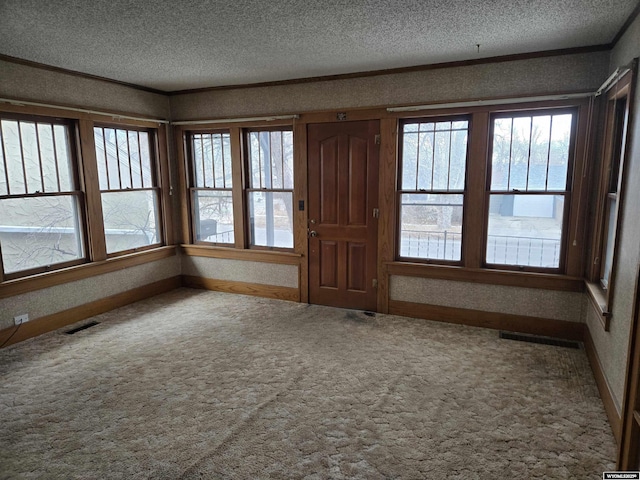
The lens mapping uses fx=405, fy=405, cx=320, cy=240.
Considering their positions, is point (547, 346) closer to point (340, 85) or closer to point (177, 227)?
point (340, 85)

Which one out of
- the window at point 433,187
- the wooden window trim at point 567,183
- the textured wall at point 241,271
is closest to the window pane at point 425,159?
the window at point 433,187

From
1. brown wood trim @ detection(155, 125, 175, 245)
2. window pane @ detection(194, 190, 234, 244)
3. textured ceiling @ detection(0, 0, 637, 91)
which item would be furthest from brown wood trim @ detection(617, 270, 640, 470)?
brown wood trim @ detection(155, 125, 175, 245)

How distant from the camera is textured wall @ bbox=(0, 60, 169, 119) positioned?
3.59 meters

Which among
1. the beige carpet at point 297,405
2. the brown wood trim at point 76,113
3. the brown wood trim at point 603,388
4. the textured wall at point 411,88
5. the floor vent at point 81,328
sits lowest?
the beige carpet at point 297,405

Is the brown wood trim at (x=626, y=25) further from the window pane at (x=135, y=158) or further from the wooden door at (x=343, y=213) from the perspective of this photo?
the window pane at (x=135, y=158)

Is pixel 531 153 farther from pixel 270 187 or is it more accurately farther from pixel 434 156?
pixel 270 187

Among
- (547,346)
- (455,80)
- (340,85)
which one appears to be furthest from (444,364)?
(340,85)

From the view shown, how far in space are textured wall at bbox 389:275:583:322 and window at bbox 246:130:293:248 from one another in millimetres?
1504

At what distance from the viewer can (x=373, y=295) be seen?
4504mm

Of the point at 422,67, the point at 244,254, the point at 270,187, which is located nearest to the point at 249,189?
the point at 270,187

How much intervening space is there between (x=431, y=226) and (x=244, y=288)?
246 centimetres

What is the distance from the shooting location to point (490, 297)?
398 cm

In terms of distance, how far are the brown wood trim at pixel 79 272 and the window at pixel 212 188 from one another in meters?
0.55

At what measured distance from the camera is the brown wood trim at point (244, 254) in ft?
16.0
